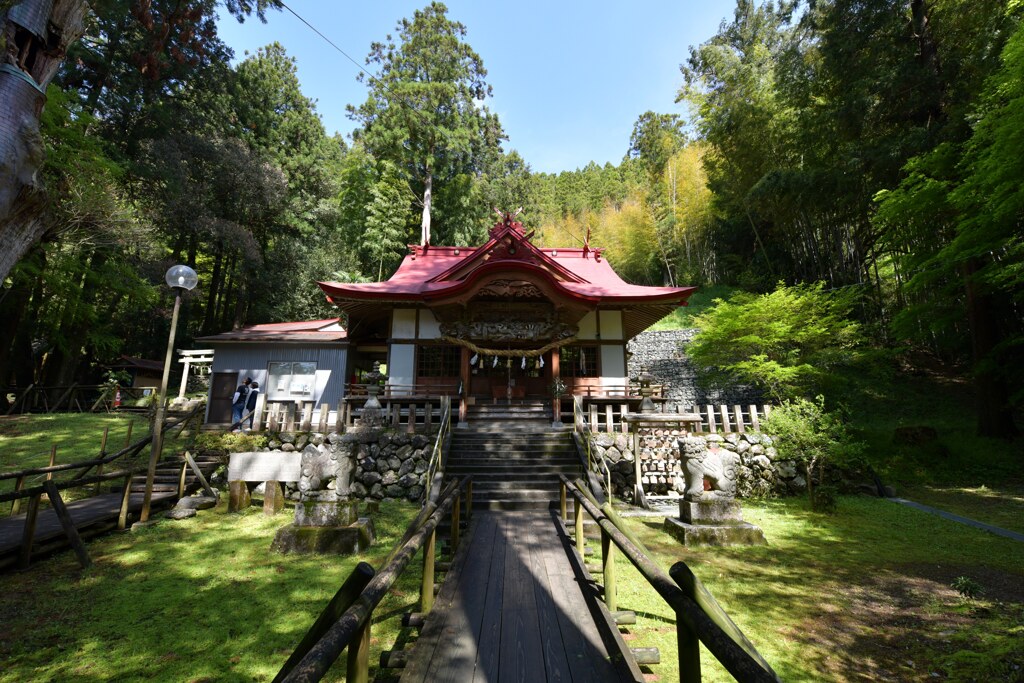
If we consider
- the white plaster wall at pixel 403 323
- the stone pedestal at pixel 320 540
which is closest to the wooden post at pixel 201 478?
the stone pedestal at pixel 320 540

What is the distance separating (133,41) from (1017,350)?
3266 centimetres

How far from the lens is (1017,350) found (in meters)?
11.8

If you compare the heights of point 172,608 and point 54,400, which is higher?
point 54,400

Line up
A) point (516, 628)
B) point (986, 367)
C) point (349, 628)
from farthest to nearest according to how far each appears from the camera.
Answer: point (986, 367)
point (516, 628)
point (349, 628)

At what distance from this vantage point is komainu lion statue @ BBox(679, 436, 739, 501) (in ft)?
22.2

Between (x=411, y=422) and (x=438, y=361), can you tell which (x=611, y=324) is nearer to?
(x=438, y=361)

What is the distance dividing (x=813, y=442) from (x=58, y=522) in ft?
43.6

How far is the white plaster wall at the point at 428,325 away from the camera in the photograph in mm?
13625

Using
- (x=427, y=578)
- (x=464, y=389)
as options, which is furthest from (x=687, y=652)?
(x=464, y=389)

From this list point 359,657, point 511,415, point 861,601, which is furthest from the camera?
point 511,415

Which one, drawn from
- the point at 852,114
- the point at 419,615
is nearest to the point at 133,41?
the point at 419,615

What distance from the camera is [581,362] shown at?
14055 mm

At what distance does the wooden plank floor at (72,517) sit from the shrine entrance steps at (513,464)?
5.52 meters

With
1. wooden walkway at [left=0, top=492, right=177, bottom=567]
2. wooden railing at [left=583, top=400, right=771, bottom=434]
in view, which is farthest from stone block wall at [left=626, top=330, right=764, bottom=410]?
wooden walkway at [left=0, top=492, right=177, bottom=567]
